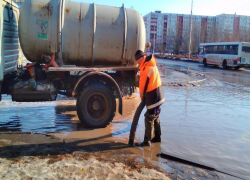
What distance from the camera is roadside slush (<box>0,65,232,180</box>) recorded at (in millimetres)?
3910

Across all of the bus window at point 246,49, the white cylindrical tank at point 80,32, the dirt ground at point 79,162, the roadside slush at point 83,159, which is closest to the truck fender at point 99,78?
the white cylindrical tank at point 80,32

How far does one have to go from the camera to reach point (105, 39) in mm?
6551

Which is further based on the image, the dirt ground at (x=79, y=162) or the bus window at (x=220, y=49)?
the bus window at (x=220, y=49)

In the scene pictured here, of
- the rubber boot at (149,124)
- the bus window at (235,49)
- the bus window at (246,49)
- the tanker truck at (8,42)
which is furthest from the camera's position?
the bus window at (235,49)

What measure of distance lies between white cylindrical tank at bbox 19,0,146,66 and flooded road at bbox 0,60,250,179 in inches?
65.3

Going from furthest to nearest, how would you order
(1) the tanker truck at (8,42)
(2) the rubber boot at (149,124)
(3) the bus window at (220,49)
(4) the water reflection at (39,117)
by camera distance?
1. (3) the bus window at (220,49)
2. (4) the water reflection at (39,117)
3. (1) the tanker truck at (8,42)
4. (2) the rubber boot at (149,124)

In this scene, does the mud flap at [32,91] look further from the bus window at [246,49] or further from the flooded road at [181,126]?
→ the bus window at [246,49]

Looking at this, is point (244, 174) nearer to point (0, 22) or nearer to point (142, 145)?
point (142, 145)

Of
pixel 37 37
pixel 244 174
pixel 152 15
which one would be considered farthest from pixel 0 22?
pixel 152 15

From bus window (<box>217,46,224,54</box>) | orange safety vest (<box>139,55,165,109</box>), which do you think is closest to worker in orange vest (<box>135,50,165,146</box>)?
orange safety vest (<box>139,55,165,109</box>)

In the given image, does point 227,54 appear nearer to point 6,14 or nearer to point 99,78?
point 99,78

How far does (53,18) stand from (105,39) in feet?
4.35

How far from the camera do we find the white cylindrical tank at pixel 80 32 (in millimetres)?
6171

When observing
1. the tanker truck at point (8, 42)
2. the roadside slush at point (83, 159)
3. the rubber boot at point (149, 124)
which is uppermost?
the tanker truck at point (8, 42)
